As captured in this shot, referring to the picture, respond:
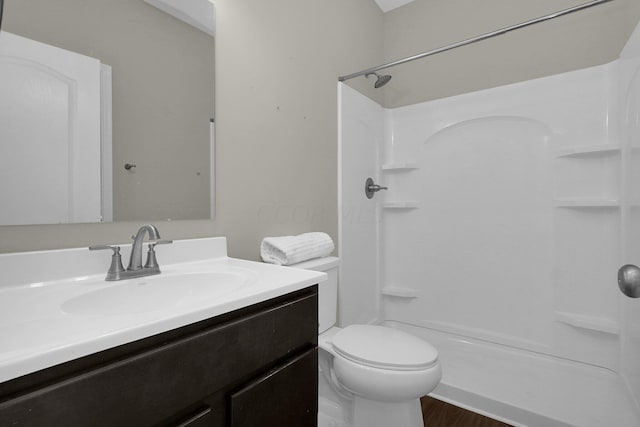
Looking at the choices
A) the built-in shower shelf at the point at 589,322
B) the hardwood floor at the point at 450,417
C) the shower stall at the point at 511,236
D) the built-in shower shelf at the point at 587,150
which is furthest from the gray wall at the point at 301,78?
the built-in shower shelf at the point at 589,322

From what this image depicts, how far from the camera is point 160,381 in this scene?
53 centimetres

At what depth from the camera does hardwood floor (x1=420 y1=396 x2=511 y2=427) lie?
4.88ft

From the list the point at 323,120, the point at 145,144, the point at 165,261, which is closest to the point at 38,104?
the point at 145,144

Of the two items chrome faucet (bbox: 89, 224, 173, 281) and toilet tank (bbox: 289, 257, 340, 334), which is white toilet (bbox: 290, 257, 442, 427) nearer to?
toilet tank (bbox: 289, 257, 340, 334)

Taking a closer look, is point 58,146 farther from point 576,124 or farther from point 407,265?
point 576,124

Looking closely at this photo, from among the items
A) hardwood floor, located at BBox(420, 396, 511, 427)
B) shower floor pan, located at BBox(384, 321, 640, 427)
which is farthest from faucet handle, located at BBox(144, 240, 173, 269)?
shower floor pan, located at BBox(384, 321, 640, 427)

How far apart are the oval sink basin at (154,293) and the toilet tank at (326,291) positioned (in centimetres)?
45

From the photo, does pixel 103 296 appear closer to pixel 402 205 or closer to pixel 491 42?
pixel 402 205

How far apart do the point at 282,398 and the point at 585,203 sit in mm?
1851

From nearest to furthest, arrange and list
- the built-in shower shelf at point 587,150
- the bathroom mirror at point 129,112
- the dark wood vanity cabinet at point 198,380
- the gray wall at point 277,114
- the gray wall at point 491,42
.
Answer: the dark wood vanity cabinet at point 198,380 < the bathroom mirror at point 129,112 < the gray wall at point 277,114 < the built-in shower shelf at point 587,150 < the gray wall at point 491,42

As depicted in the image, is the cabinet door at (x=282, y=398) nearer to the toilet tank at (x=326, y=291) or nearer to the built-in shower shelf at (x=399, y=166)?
the toilet tank at (x=326, y=291)

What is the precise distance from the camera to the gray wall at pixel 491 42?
172 centimetres

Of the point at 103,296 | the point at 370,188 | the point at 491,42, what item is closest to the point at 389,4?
the point at 491,42

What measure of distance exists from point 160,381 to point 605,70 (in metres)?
2.39
